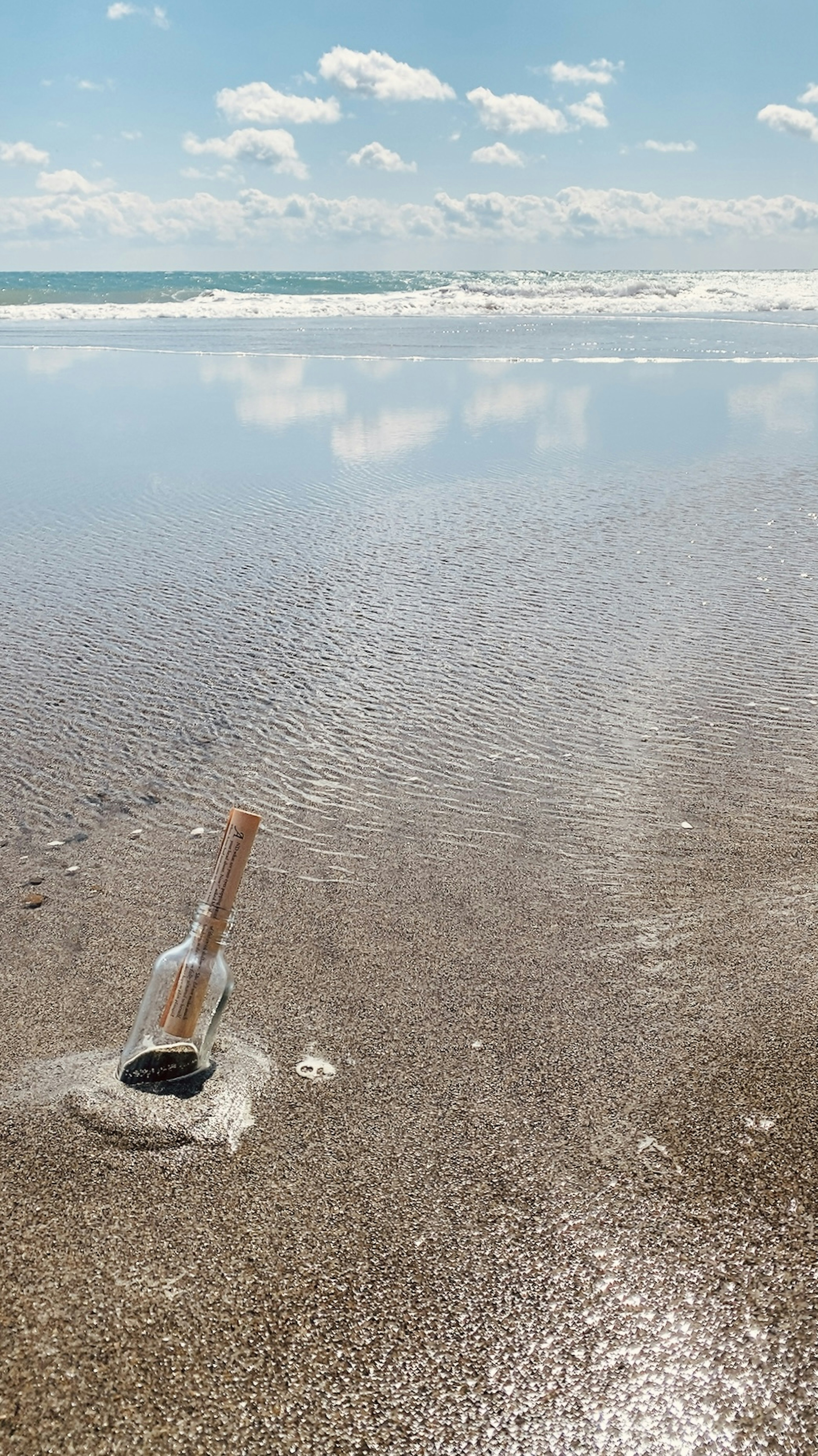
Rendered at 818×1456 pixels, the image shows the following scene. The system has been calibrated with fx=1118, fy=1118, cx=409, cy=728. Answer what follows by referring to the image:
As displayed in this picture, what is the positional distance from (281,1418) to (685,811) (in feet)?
9.21

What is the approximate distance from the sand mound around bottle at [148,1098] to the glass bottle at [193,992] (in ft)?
0.16

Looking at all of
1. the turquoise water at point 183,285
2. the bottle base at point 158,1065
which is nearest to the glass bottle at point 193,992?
the bottle base at point 158,1065

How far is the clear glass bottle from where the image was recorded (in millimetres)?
2416

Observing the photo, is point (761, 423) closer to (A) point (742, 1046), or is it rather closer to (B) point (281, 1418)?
(A) point (742, 1046)

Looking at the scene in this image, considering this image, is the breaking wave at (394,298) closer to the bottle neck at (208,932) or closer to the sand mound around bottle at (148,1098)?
the sand mound around bottle at (148,1098)

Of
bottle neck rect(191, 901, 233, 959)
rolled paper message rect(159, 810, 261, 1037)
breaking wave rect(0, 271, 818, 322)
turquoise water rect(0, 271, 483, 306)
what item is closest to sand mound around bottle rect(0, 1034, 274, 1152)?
rolled paper message rect(159, 810, 261, 1037)

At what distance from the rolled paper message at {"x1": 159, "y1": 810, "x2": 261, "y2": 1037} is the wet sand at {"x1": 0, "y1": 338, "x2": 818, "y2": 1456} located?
0.28m

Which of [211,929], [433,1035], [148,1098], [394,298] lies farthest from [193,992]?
[394,298]

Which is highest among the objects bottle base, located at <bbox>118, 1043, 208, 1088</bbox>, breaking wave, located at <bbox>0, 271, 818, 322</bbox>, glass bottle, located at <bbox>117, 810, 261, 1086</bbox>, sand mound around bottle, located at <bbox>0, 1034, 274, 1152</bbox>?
breaking wave, located at <bbox>0, 271, 818, 322</bbox>

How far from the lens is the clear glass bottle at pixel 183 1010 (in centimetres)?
242

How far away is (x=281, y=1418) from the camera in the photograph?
1.79 metres

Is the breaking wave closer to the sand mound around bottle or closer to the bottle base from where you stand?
the sand mound around bottle

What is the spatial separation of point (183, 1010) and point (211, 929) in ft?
0.74

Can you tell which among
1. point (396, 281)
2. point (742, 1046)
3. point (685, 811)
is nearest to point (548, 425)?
point (685, 811)
